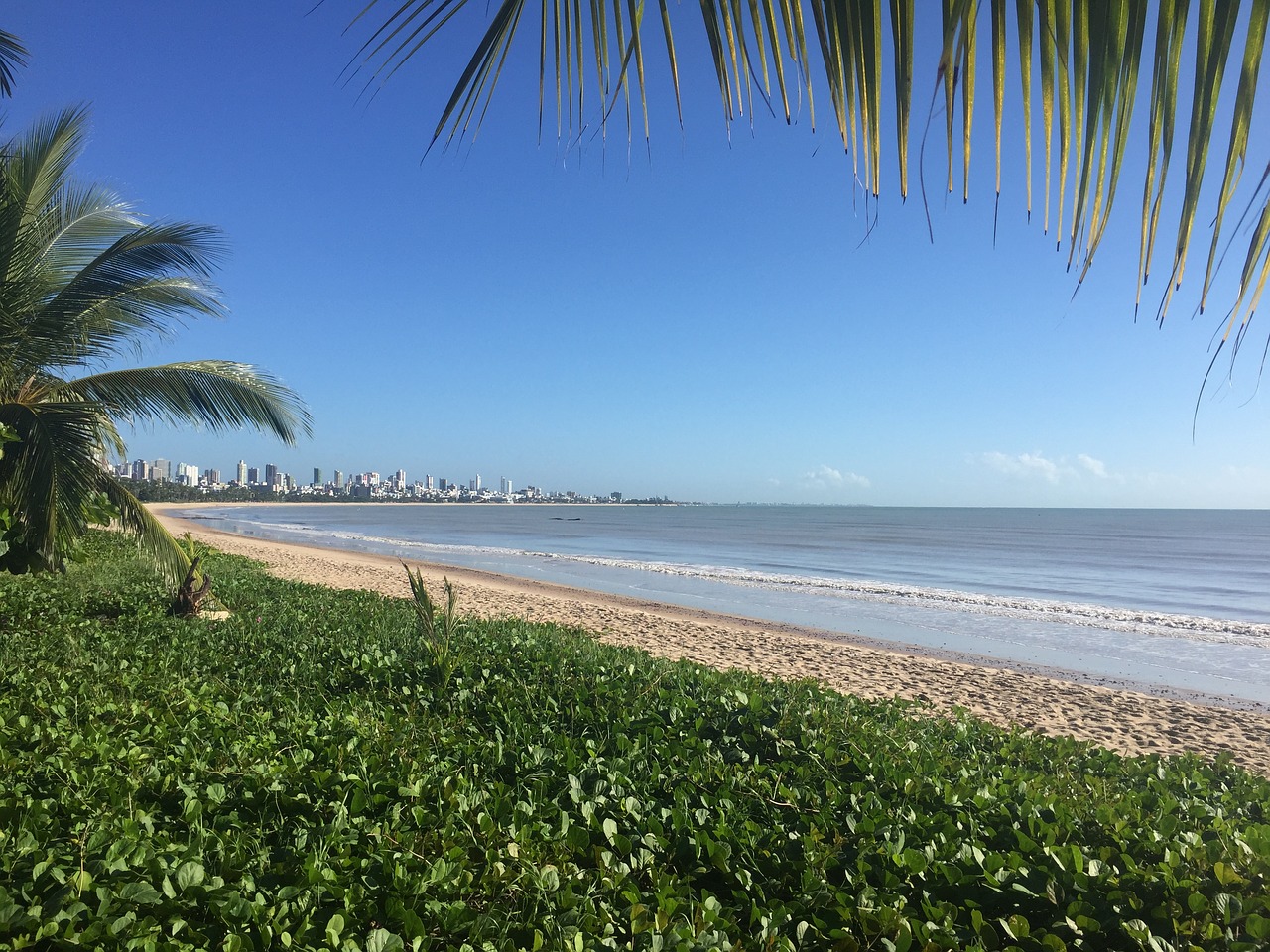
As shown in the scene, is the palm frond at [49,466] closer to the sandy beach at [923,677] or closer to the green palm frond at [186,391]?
the green palm frond at [186,391]

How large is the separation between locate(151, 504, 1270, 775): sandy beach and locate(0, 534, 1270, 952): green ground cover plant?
2.59 metres

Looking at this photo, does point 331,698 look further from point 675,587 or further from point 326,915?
point 675,587

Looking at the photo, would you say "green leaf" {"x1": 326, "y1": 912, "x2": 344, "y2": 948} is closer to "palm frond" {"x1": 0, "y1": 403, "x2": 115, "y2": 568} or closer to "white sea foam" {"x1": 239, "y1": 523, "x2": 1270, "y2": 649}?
"palm frond" {"x1": 0, "y1": 403, "x2": 115, "y2": 568}

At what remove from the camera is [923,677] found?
10.6 meters

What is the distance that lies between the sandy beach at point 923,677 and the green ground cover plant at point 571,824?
8.51ft

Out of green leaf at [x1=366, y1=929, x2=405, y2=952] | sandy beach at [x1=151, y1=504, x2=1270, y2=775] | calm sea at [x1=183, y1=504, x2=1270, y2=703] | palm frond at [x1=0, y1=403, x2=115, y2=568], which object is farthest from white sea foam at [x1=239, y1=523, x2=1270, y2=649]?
green leaf at [x1=366, y1=929, x2=405, y2=952]

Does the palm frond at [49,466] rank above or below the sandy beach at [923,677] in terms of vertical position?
above

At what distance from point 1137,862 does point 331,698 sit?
4315 millimetres

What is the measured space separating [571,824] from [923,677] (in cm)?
894

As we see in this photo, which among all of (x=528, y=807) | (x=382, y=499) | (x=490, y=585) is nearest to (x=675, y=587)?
(x=490, y=585)

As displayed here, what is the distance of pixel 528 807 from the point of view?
9.42ft

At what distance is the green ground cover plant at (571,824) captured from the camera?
2125mm

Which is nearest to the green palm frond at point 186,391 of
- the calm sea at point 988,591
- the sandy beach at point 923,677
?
the sandy beach at point 923,677

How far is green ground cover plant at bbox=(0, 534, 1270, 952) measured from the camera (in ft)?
6.97
